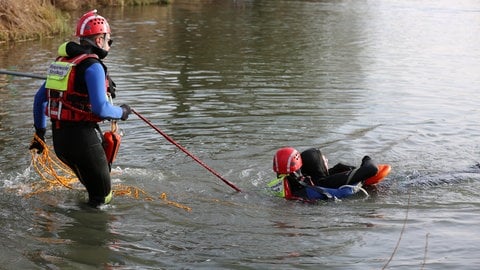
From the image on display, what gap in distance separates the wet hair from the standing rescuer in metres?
2.67

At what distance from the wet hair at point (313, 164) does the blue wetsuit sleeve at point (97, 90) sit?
3.01 meters

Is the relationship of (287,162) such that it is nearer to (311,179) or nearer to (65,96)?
(311,179)

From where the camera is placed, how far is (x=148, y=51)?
70.3 feet

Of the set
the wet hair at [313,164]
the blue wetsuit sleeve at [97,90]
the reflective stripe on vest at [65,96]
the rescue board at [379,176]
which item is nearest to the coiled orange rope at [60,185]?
the reflective stripe on vest at [65,96]

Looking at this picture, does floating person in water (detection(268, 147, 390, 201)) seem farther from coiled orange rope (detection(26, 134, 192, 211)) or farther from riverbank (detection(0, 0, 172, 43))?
riverbank (detection(0, 0, 172, 43))

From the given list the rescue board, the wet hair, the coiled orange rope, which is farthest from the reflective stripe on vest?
the rescue board

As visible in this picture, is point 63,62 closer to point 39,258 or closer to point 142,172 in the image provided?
point 39,258

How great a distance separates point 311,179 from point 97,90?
3258 mm

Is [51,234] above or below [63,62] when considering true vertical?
below

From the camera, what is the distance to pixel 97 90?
256 inches

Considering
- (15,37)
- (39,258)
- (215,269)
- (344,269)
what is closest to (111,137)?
(39,258)

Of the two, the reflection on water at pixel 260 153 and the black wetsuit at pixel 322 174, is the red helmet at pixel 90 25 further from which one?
the black wetsuit at pixel 322 174

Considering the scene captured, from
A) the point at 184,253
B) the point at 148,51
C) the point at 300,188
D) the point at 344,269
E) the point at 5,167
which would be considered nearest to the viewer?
the point at 344,269

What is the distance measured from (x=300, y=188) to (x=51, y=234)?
3.12 m
